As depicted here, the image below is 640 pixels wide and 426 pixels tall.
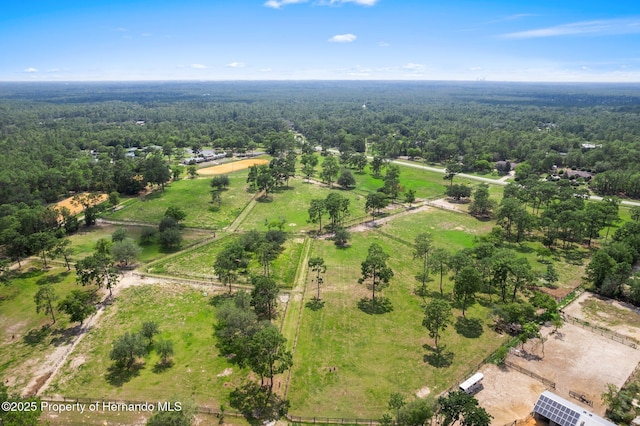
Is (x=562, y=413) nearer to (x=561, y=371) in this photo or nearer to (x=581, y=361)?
(x=561, y=371)

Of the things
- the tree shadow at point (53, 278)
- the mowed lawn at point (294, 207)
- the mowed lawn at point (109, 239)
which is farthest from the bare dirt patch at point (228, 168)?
the tree shadow at point (53, 278)

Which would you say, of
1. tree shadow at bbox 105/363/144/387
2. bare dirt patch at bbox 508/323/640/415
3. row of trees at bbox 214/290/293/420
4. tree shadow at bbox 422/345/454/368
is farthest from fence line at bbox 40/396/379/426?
bare dirt patch at bbox 508/323/640/415

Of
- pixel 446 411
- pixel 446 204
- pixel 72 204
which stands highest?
pixel 72 204

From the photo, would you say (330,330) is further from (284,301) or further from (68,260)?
(68,260)

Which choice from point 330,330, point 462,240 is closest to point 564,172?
point 462,240

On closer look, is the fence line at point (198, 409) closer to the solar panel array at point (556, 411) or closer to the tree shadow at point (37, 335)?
the tree shadow at point (37, 335)

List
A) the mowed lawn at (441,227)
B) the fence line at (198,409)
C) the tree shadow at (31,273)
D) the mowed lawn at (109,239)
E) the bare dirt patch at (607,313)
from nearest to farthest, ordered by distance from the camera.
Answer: the fence line at (198,409) < the bare dirt patch at (607,313) < the tree shadow at (31,273) < the mowed lawn at (109,239) < the mowed lawn at (441,227)

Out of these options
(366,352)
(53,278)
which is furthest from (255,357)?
(53,278)

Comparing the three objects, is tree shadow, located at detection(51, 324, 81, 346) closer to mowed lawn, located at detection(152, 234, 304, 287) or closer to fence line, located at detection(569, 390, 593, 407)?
mowed lawn, located at detection(152, 234, 304, 287)
